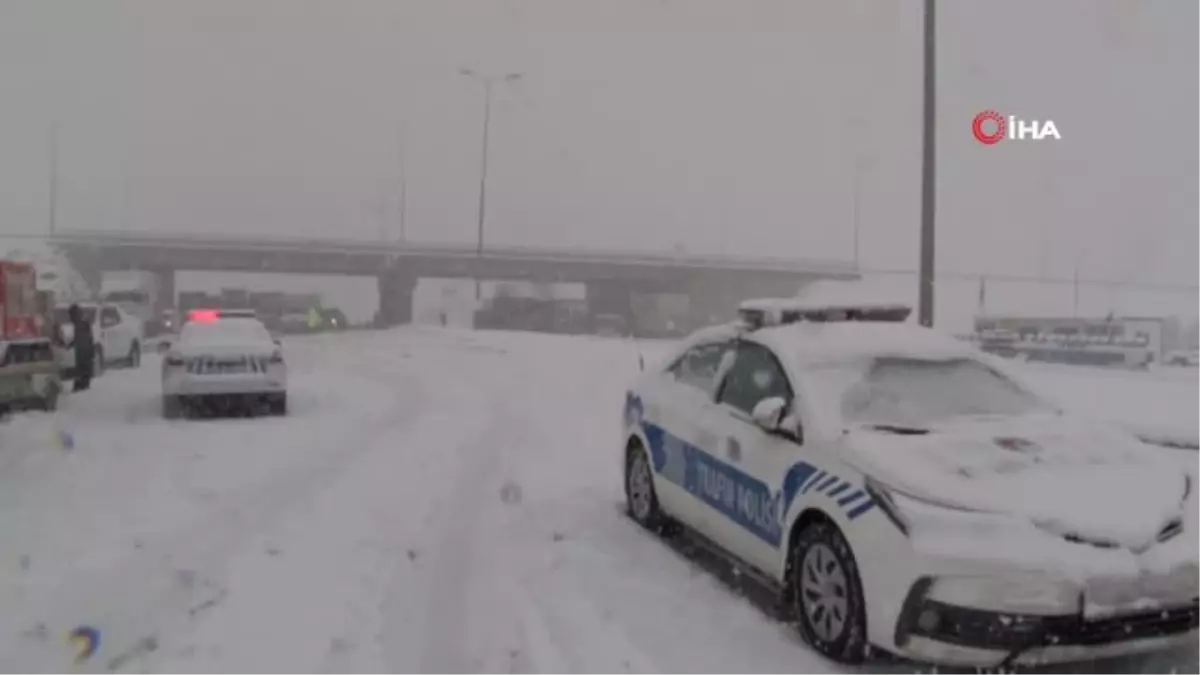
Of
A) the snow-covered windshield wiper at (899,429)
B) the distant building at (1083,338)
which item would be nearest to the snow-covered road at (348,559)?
the snow-covered windshield wiper at (899,429)

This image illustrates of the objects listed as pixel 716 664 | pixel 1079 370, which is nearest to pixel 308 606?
pixel 716 664

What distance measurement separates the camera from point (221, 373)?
609 inches

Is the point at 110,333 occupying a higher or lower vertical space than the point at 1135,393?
higher

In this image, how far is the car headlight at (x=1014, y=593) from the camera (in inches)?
179

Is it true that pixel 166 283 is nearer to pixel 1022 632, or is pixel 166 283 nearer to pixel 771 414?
pixel 771 414

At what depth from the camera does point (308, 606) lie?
6.20m

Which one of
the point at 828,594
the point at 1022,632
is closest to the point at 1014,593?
the point at 1022,632

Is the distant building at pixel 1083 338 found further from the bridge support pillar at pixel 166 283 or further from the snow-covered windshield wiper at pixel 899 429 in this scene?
the bridge support pillar at pixel 166 283

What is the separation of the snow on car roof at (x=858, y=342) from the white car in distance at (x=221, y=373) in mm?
10267

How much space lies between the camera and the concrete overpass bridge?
6053 cm

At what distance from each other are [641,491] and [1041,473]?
368 centimetres

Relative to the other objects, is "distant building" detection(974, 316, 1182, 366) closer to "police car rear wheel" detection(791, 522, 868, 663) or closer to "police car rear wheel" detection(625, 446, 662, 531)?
"police car rear wheel" detection(625, 446, 662, 531)

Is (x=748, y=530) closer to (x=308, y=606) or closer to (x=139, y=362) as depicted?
(x=308, y=606)

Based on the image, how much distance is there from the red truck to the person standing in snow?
10.9 feet
